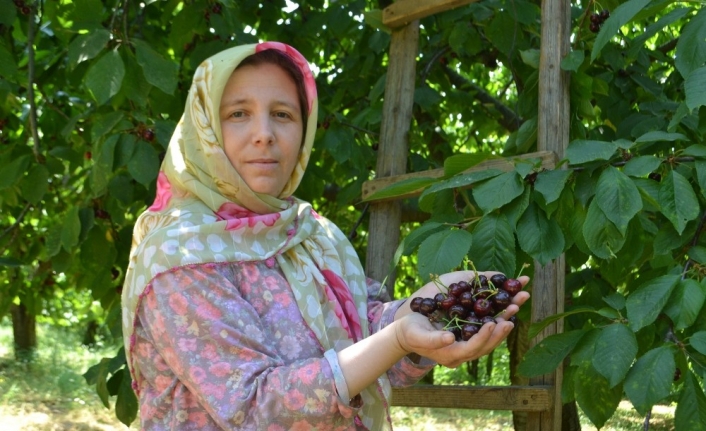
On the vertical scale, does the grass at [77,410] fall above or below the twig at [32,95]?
below

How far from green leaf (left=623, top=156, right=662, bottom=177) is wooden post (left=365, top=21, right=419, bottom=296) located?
3.98 ft

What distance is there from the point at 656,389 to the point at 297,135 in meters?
1.02

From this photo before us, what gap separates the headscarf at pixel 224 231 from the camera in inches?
73.7

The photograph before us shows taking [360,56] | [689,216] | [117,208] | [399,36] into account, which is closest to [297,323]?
[689,216]

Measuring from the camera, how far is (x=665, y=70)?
4.33 meters

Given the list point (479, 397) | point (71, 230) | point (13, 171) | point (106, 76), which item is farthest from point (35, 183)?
point (479, 397)

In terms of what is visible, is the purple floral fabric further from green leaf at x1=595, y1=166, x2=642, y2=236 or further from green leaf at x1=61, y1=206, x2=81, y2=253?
green leaf at x1=61, y1=206, x2=81, y2=253

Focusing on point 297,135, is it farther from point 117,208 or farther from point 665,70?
point 665,70

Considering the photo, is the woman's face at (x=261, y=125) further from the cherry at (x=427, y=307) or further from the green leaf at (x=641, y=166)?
the green leaf at (x=641, y=166)

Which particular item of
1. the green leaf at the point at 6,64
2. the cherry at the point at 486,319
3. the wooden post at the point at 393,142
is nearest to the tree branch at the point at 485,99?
the wooden post at the point at 393,142

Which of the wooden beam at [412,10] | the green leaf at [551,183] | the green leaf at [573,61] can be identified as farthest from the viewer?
the wooden beam at [412,10]

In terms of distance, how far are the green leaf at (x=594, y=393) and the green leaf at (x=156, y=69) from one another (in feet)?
5.44

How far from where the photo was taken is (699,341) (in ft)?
6.23

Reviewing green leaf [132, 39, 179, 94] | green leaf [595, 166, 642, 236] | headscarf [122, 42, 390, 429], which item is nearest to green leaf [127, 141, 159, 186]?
green leaf [132, 39, 179, 94]
